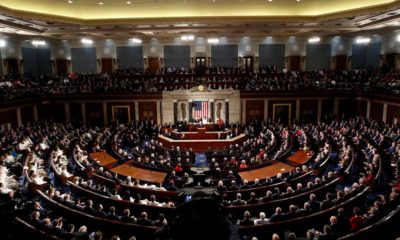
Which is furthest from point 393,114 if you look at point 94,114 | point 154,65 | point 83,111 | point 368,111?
point 83,111

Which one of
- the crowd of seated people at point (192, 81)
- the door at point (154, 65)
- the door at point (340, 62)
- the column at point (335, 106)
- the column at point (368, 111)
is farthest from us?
the door at point (154, 65)

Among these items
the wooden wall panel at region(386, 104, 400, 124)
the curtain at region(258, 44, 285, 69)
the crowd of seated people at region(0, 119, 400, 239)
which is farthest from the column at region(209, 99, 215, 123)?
the wooden wall panel at region(386, 104, 400, 124)

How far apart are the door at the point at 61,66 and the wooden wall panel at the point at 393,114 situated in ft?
97.5

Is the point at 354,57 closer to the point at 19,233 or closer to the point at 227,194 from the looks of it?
the point at 227,194

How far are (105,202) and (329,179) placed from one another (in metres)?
8.17

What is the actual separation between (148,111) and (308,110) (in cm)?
1428

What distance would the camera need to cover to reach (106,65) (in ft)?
106

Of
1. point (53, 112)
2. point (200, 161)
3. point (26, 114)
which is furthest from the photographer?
point (53, 112)

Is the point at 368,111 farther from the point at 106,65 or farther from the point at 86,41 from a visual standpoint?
the point at 86,41

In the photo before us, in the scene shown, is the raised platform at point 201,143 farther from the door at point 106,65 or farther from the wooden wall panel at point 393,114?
the door at point 106,65

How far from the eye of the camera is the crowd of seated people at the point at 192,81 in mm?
26297

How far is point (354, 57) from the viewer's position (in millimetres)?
31594

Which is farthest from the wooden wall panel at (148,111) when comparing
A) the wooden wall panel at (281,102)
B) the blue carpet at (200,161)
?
the wooden wall panel at (281,102)

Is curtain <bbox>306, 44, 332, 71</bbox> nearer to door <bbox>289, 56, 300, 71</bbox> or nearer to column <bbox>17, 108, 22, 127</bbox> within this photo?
door <bbox>289, 56, 300, 71</bbox>
